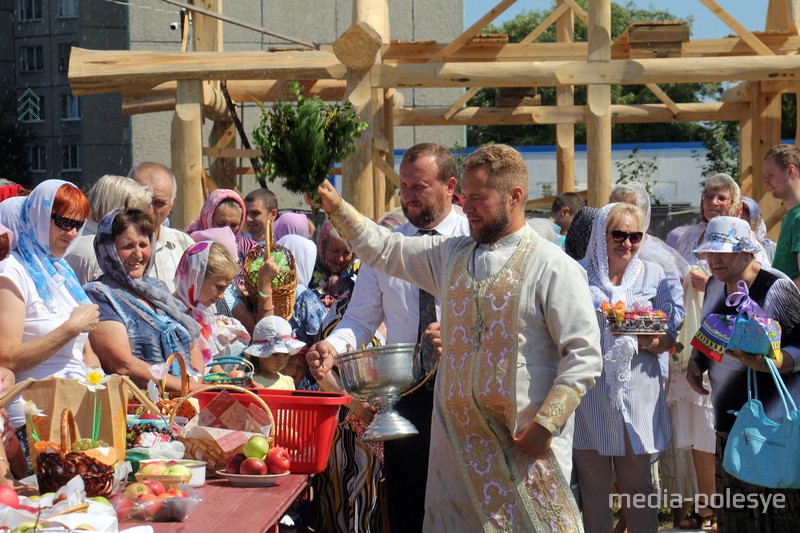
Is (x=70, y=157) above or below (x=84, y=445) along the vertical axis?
above

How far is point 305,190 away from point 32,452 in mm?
1492

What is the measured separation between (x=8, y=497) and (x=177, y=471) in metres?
0.71

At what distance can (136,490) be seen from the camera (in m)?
3.61

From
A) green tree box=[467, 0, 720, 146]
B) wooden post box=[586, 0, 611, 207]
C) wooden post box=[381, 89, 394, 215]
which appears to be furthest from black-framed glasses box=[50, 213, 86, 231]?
green tree box=[467, 0, 720, 146]

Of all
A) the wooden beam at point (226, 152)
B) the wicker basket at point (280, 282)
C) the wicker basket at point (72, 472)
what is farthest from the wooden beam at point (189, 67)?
the wicker basket at point (72, 472)

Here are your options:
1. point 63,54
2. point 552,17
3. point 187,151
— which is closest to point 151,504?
point 187,151

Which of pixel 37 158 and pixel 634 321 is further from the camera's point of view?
pixel 37 158

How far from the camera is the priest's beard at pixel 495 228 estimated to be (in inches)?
168

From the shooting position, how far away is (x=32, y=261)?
15.3ft

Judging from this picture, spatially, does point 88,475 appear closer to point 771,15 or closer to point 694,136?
point 771,15

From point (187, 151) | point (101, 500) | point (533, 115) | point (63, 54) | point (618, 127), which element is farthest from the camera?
point (618, 127)

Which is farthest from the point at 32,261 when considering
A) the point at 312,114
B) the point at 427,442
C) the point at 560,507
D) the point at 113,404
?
the point at 560,507

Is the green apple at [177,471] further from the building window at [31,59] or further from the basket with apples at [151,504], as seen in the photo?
the building window at [31,59]

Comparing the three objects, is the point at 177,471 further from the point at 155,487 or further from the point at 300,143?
the point at 300,143
